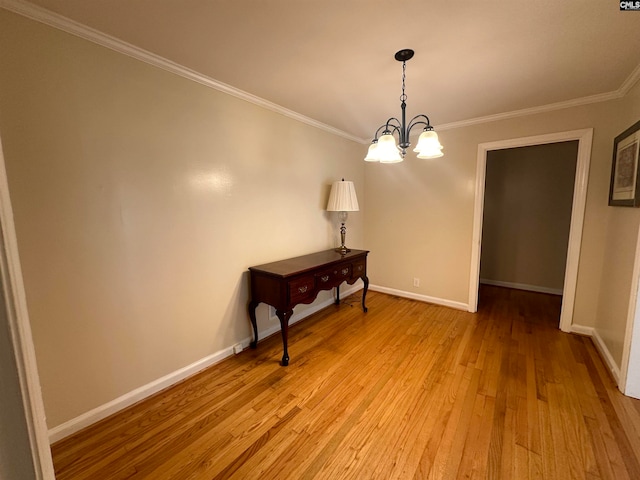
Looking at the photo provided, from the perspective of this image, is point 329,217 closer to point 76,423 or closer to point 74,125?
point 74,125

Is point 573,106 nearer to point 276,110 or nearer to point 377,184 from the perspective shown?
point 377,184

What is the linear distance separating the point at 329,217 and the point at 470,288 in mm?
1939

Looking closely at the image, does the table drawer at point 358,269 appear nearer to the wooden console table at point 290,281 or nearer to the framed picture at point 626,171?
the wooden console table at point 290,281

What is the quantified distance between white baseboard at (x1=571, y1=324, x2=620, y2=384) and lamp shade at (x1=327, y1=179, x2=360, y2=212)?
2.55 metres

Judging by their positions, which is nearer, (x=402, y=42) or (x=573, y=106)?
(x=402, y=42)

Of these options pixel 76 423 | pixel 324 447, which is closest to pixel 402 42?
pixel 324 447

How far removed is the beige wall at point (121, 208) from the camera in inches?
57.0

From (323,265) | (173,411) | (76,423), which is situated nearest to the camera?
(76,423)

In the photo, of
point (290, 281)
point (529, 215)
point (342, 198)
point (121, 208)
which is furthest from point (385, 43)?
point (529, 215)

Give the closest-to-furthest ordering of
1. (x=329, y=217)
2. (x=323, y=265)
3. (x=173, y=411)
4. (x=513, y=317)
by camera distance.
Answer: (x=173, y=411) → (x=323, y=265) → (x=513, y=317) → (x=329, y=217)

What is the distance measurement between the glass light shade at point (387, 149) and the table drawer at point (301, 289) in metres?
1.23

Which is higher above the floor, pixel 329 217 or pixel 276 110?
pixel 276 110

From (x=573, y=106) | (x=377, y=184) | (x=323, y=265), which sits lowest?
(x=323, y=265)

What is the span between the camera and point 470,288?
10.9 feet
